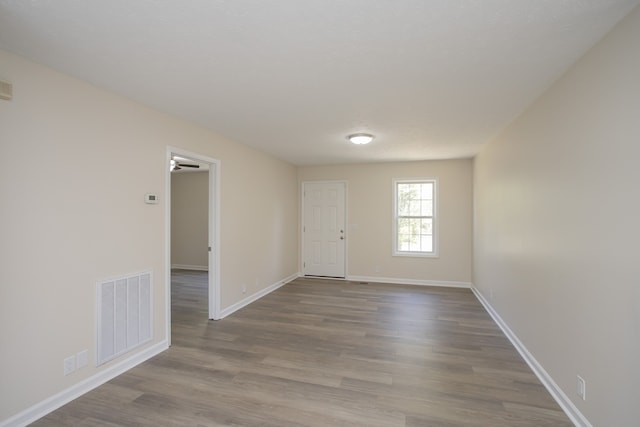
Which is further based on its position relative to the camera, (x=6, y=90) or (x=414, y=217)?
(x=414, y=217)

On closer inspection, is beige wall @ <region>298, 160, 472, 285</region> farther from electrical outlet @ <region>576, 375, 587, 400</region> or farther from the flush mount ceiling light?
electrical outlet @ <region>576, 375, 587, 400</region>

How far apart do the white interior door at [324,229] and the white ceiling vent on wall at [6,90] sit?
5.08 meters

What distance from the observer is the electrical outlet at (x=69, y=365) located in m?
2.31

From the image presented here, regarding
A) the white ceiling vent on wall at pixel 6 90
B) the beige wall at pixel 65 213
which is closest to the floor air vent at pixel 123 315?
the beige wall at pixel 65 213

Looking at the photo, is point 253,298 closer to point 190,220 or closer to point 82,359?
point 82,359

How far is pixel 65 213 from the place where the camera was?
2295 mm

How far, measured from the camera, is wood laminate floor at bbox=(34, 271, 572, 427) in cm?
214

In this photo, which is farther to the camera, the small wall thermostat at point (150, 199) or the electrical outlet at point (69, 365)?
the small wall thermostat at point (150, 199)

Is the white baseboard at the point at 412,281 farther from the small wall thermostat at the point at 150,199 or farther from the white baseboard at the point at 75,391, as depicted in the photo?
the small wall thermostat at the point at 150,199

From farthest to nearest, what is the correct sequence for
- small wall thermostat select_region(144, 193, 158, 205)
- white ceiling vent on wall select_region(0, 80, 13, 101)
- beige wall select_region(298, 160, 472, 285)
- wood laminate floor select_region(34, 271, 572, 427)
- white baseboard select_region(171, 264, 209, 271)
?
white baseboard select_region(171, 264, 209, 271), beige wall select_region(298, 160, 472, 285), small wall thermostat select_region(144, 193, 158, 205), wood laminate floor select_region(34, 271, 572, 427), white ceiling vent on wall select_region(0, 80, 13, 101)

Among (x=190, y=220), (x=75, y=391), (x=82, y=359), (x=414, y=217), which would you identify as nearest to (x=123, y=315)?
(x=82, y=359)

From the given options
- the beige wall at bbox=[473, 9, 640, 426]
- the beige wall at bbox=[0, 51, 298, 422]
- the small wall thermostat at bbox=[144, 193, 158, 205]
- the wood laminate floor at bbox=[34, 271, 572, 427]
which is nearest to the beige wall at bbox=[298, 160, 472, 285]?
the wood laminate floor at bbox=[34, 271, 572, 427]

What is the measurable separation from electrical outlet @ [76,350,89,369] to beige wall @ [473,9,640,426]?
3.59 meters

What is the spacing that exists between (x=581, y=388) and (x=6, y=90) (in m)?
4.21
